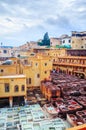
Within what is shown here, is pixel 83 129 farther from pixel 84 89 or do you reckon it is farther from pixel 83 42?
pixel 83 42

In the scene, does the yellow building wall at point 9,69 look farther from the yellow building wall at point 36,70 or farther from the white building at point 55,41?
the white building at point 55,41

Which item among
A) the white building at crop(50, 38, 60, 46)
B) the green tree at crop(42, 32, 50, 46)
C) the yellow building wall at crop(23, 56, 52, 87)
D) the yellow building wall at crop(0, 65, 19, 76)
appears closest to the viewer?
the yellow building wall at crop(23, 56, 52, 87)

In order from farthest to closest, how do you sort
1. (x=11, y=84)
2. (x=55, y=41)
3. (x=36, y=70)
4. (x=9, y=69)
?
1. (x=55, y=41)
2. (x=9, y=69)
3. (x=36, y=70)
4. (x=11, y=84)

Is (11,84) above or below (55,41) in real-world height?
below

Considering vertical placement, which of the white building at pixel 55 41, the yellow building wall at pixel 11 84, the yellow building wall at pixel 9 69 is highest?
the white building at pixel 55 41

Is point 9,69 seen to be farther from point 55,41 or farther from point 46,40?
point 55,41

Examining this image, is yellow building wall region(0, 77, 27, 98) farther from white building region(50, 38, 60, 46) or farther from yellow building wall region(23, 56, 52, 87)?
white building region(50, 38, 60, 46)

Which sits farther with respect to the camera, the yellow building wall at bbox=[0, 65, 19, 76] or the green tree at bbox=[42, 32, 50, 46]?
the green tree at bbox=[42, 32, 50, 46]

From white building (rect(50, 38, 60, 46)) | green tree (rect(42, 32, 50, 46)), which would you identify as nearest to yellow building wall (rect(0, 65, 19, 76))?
green tree (rect(42, 32, 50, 46))

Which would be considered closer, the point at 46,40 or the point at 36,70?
the point at 36,70

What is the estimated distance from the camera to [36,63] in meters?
32.4

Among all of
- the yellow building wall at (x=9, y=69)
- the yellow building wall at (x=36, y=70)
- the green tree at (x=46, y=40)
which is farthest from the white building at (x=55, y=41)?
the yellow building wall at (x=36, y=70)

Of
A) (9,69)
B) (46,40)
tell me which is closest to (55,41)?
(46,40)

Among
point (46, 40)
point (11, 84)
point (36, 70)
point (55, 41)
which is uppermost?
point (46, 40)
